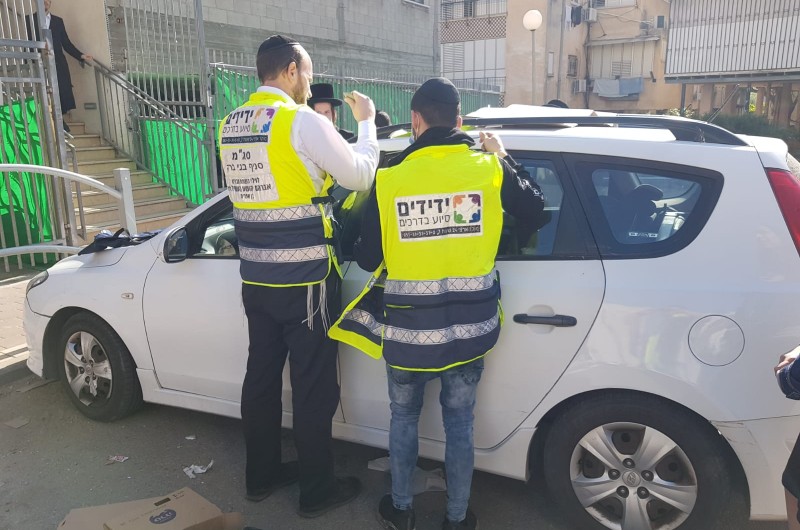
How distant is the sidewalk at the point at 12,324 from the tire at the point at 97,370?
33.2 inches

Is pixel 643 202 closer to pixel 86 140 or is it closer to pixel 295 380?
pixel 295 380

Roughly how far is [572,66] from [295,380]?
31633 millimetres

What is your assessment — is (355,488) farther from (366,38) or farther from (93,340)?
(366,38)

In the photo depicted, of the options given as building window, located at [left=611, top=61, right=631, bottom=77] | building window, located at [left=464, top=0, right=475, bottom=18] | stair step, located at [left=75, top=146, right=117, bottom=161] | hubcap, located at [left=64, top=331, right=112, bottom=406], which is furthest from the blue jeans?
building window, located at [left=611, top=61, right=631, bottom=77]

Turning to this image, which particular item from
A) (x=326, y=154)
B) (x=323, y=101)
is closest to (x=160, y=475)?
(x=326, y=154)

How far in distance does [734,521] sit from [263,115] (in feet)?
8.73

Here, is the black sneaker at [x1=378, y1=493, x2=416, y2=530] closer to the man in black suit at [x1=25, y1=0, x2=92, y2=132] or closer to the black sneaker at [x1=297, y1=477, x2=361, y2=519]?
the black sneaker at [x1=297, y1=477, x2=361, y2=519]

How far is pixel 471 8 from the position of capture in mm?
31750

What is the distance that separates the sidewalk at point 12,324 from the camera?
4.52 metres

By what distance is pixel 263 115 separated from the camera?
270 centimetres

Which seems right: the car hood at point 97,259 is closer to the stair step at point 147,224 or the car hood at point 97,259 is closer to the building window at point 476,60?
the stair step at point 147,224

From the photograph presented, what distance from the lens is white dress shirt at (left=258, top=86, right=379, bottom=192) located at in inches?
104

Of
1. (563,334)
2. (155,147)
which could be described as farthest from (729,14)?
(563,334)

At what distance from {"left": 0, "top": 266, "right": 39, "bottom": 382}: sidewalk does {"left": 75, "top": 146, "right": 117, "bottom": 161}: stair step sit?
231 centimetres
